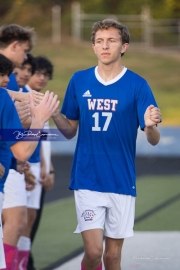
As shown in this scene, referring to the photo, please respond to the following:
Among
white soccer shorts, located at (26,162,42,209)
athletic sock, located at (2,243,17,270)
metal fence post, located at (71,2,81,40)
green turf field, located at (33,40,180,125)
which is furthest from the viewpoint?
metal fence post, located at (71,2,81,40)

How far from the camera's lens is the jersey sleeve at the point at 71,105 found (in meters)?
5.48

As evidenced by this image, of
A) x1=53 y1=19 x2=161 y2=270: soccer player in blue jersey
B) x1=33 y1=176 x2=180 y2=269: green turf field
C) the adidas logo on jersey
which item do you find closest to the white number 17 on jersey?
x1=53 y1=19 x2=161 y2=270: soccer player in blue jersey

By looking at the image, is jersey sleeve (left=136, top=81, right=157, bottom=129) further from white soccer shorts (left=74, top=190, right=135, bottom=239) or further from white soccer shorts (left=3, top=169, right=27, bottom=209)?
white soccer shorts (left=3, top=169, right=27, bottom=209)

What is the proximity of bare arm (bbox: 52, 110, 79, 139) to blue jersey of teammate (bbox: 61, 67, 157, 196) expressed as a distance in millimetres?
117

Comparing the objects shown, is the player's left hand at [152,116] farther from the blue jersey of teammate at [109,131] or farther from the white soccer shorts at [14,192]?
the white soccer shorts at [14,192]

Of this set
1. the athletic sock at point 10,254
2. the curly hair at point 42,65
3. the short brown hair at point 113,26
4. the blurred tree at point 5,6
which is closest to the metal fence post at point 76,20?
the blurred tree at point 5,6

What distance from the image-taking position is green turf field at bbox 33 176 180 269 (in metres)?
7.78

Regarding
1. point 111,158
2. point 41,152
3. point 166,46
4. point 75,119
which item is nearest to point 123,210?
point 111,158

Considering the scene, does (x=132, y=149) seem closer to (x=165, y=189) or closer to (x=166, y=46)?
(x=165, y=189)

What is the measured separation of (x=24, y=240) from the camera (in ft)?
22.3

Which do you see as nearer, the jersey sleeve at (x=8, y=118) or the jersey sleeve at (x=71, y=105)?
the jersey sleeve at (x=8, y=118)

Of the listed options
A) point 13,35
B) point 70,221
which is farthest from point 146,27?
point 13,35

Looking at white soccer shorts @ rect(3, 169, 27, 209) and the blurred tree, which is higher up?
the blurred tree

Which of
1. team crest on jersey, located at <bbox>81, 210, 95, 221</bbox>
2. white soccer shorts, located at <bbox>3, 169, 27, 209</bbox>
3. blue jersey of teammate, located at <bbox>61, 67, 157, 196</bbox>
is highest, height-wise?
blue jersey of teammate, located at <bbox>61, 67, 157, 196</bbox>
